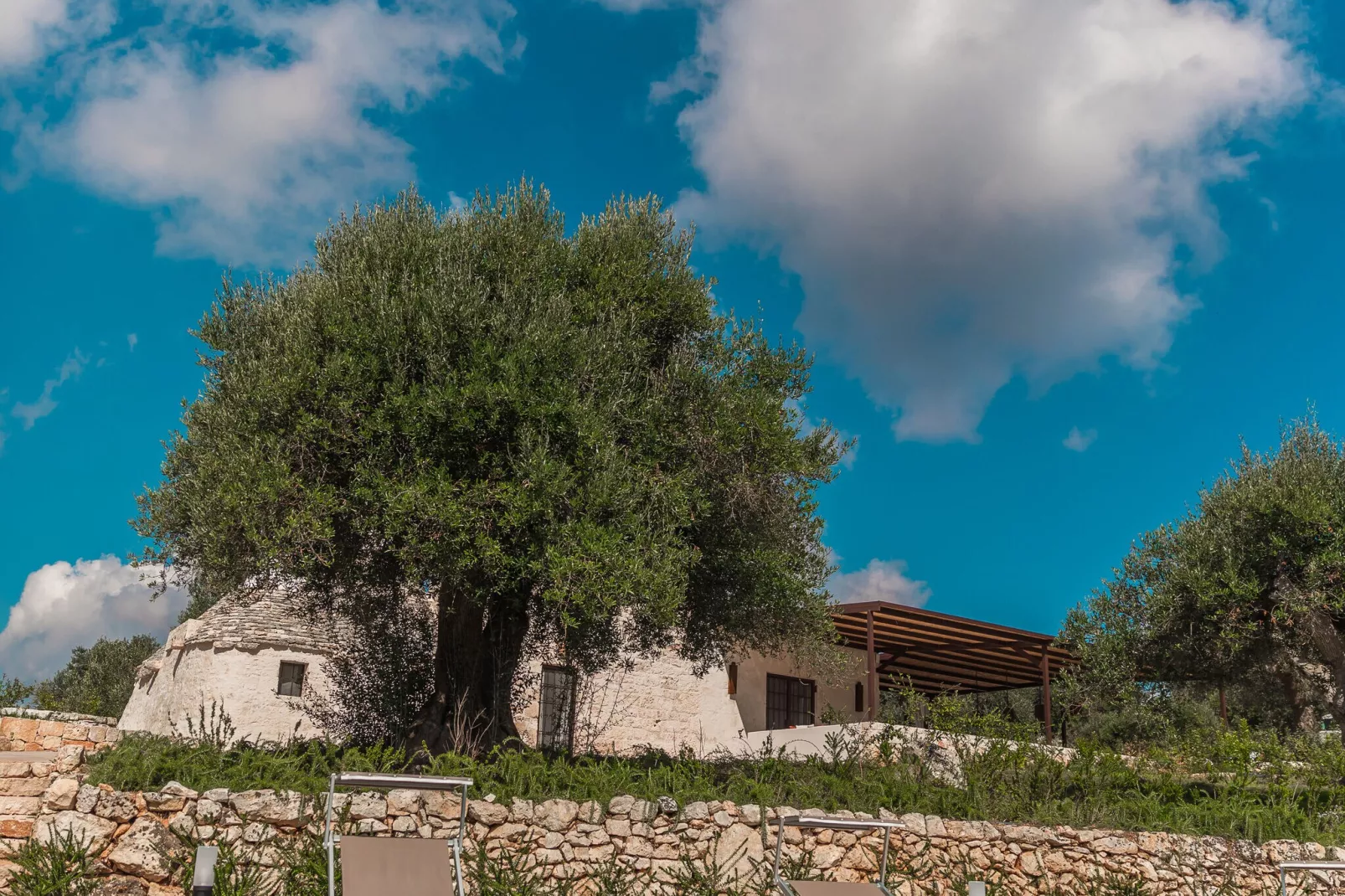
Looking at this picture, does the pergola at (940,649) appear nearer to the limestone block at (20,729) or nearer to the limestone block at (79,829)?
the limestone block at (79,829)

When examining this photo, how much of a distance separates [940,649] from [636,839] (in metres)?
12.7

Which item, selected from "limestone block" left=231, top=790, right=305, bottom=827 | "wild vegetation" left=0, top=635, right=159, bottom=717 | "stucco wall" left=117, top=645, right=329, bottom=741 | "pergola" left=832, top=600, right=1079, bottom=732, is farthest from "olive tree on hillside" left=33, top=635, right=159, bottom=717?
"limestone block" left=231, top=790, right=305, bottom=827

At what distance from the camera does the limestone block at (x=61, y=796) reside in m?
7.00

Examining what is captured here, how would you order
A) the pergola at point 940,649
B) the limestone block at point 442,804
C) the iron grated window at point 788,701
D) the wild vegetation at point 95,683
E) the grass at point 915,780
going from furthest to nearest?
the wild vegetation at point 95,683 < the iron grated window at point 788,701 < the pergola at point 940,649 < the grass at point 915,780 < the limestone block at point 442,804

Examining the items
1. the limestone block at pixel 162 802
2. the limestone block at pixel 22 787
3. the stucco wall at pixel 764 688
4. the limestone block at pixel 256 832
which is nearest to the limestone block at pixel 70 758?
the limestone block at pixel 22 787

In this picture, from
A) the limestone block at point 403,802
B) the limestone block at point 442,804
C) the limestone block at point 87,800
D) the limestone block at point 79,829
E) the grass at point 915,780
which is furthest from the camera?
the grass at point 915,780

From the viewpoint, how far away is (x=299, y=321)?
9.48 meters

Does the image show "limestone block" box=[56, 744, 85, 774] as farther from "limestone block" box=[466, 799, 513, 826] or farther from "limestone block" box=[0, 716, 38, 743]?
"limestone block" box=[0, 716, 38, 743]

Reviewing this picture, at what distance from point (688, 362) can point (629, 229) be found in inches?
68.2

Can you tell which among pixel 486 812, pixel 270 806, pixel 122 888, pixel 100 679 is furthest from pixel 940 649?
pixel 100 679

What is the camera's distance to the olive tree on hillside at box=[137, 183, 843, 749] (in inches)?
342

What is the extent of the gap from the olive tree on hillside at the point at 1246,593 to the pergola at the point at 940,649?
5.42 ft

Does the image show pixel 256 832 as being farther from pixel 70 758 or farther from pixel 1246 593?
pixel 1246 593

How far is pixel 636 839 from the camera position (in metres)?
8.09
